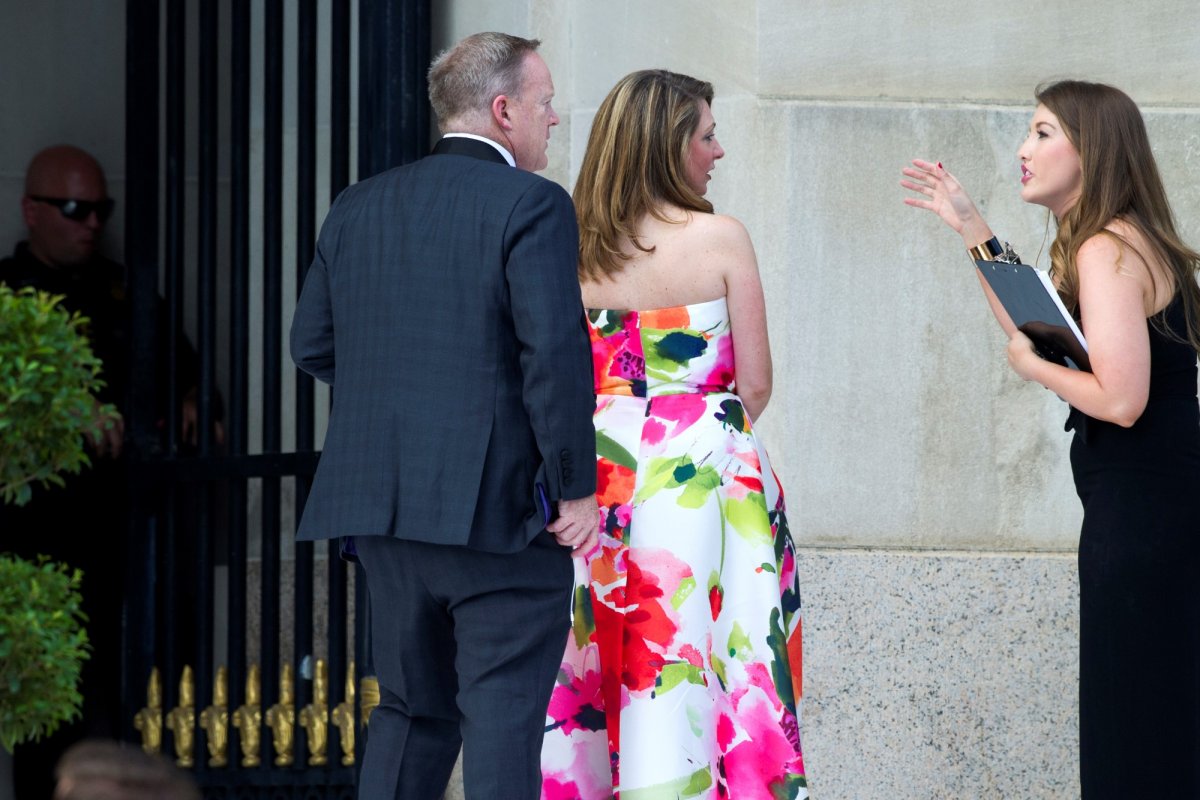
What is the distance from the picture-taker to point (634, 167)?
3863 mm

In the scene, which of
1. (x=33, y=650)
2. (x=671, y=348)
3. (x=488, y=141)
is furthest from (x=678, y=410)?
(x=33, y=650)

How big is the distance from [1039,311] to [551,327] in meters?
1.04

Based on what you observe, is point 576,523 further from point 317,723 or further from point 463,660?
point 317,723

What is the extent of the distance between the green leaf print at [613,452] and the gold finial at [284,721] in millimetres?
1966

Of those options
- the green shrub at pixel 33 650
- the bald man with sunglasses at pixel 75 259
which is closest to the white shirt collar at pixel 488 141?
the green shrub at pixel 33 650

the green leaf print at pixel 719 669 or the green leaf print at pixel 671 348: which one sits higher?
the green leaf print at pixel 671 348

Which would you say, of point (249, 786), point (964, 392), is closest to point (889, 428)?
point (964, 392)

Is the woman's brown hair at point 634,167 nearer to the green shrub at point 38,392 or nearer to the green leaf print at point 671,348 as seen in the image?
the green leaf print at point 671,348

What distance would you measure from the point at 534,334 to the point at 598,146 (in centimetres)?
80

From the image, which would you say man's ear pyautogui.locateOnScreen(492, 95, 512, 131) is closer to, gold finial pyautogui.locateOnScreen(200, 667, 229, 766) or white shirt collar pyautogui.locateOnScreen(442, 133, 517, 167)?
white shirt collar pyautogui.locateOnScreen(442, 133, 517, 167)

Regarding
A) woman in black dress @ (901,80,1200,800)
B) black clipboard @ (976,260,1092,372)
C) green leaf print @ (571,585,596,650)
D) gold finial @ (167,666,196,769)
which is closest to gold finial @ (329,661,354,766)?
gold finial @ (167,666,196,769)

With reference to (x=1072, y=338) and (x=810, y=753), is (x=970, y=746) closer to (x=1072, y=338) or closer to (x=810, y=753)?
(x=810, y=753)

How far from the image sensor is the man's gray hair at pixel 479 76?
3467 mm

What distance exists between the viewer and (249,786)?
5.42 meters
